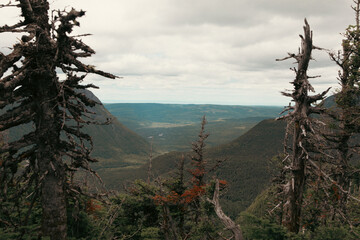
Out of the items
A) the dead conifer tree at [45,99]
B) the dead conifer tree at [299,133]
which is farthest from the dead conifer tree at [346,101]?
the dead conifer tree at [45,99]

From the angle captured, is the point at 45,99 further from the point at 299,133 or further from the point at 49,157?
the point at 299,133

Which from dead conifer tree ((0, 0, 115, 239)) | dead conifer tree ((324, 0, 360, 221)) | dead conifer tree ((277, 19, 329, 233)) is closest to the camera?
dead conifer tree ((0, 0, 115, 239))

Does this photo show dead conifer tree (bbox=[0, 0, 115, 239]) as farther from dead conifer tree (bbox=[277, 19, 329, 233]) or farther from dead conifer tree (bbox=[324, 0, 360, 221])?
dead conifer tree (bbox=[324, 0, 360, 221])

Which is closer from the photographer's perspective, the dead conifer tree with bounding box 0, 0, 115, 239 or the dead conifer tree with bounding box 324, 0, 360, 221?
the dead conifer tree with bounding box 0, 0, 115, 239

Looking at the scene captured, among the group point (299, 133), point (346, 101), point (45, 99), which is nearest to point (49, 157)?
point (45, 99)

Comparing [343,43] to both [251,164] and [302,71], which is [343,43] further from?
[251,164]

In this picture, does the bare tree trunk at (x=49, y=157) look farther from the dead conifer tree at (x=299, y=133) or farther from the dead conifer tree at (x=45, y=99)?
the dead conifer tree at (x=299, y=133)

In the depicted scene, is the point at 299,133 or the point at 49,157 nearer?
the point at 49,157

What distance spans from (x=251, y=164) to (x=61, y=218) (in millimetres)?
183074

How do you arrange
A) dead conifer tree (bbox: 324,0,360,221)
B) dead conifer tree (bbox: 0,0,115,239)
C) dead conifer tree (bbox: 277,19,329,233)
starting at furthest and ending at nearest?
dead conifer tree (bbox: 324,0,360,221), dead conifer tree (bbox: 277,19,329,233), dead conifer tree (bbox: 0,0,115,239)

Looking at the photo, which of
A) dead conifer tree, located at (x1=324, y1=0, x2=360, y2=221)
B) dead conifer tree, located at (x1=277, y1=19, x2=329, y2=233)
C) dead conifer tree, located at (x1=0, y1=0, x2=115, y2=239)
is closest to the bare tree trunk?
dead conifer tree, located at (x1=0, y1=0, x2=115, y2=239)

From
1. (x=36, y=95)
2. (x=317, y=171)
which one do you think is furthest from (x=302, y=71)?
(x=36, y=95)

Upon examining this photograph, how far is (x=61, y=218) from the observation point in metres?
7.12

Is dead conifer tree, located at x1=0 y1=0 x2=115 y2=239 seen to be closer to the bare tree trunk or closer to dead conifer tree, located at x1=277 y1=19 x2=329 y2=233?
the bare tree trunk
